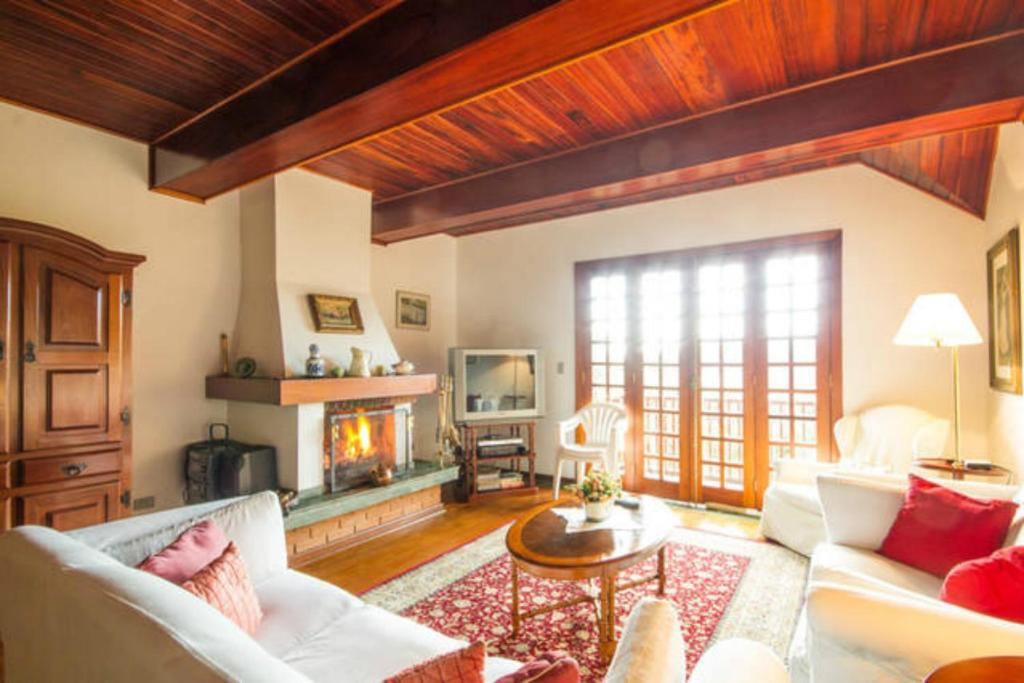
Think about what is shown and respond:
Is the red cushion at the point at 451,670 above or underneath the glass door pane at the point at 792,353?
underneath

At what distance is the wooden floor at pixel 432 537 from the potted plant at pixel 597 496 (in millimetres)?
1253

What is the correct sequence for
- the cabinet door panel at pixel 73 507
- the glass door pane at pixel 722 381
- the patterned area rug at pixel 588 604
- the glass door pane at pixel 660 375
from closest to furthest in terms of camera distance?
the patterned area rug at pixel 588 604 < the cabinet door panel at pixel 73 507 < the glass door pane at pixel 722 381 < the glass door pane at pixel 660 375

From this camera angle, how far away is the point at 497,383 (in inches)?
191

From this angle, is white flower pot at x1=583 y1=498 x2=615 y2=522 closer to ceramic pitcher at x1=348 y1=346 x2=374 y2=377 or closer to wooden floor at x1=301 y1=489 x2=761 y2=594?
wooden floor at x1=301 y1=489 x2=761 y2=594

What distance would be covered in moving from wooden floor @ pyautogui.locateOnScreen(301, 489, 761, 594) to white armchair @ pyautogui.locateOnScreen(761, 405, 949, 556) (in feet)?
1.20

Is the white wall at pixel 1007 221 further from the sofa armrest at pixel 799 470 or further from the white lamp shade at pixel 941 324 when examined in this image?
the sofa armrest at pixel 799 470

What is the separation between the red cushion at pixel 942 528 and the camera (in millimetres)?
1846

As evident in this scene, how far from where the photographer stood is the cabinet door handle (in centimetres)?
255

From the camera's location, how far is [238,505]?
1.98 metres

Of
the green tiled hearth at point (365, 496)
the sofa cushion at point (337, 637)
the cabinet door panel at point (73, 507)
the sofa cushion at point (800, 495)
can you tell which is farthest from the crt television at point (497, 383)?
the sofa cushion at point (337, 637)

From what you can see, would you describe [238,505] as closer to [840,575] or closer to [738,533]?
[840,575]

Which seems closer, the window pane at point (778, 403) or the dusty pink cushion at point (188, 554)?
the dusty pink cushion at point (188, 554)

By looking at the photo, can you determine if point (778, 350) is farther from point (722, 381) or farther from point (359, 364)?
point (359, 364)

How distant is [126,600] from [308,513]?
220 cm
